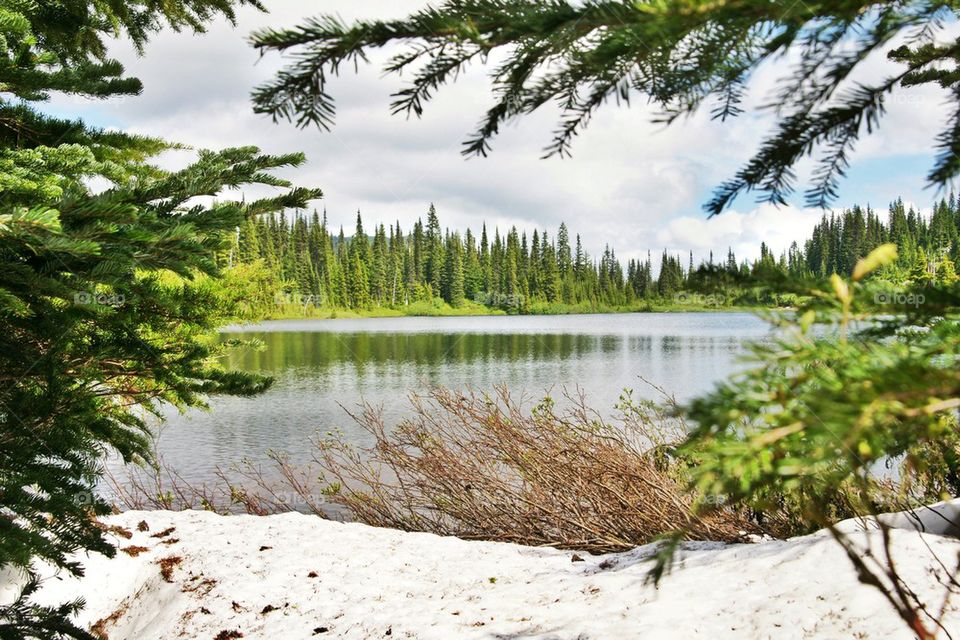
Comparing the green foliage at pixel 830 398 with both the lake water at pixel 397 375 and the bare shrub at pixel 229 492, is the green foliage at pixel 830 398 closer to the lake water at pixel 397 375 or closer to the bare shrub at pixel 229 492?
the lake water at pixel 397 375

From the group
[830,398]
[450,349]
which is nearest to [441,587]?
[830,398]

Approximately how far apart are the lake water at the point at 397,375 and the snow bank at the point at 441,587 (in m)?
1.23

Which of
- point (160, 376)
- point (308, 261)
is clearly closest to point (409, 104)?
point (160, 376)

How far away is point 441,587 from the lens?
15.3 ft

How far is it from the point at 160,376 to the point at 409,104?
300 centimetres

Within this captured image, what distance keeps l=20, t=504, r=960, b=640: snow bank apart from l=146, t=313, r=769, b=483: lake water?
123 cm

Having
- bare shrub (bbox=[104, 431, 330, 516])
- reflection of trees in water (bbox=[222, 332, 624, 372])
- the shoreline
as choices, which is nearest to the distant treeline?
the shoreline

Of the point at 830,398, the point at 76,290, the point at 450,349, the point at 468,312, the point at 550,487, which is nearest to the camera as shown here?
the point at 830,398

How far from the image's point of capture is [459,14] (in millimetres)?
1393

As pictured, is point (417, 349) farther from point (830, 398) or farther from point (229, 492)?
point (830, 398)

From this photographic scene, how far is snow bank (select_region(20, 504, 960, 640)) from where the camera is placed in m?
3.19

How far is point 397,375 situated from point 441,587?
919 inches

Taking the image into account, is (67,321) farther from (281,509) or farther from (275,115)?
(281,509)

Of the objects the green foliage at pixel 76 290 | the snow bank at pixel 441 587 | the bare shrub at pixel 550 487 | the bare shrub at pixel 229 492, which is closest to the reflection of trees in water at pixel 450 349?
the bare shrub at pixel 229 492
